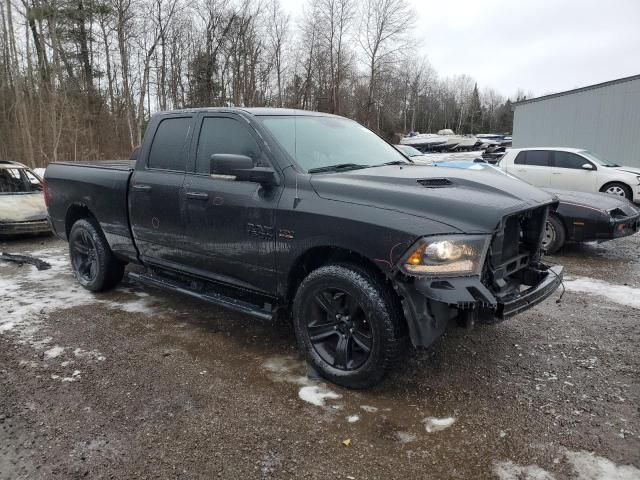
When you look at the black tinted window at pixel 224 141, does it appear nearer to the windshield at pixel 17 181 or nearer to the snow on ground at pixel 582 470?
the snow on ground at pixel 582 470

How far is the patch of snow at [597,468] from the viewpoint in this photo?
2418mm

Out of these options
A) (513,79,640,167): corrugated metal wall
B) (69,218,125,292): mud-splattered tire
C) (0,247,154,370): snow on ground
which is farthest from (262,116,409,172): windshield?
(513,79,640,167): corrugated metal wall

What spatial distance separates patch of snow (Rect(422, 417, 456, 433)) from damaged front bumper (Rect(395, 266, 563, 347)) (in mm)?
476

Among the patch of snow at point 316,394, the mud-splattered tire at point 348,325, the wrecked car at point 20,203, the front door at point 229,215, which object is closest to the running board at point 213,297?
the front door at point 229,215

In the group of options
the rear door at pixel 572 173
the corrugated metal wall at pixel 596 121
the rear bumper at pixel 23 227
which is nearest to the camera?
the rear bumper at pixel 23 227

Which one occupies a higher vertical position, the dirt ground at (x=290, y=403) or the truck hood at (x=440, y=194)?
the truck hood at (x=440, y=194)

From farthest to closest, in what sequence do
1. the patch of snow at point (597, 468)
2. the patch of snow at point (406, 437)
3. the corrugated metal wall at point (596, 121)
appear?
1. the corrugated metal wall at point (596, 121)
2. the patch of snow at point (406, 437)
3. the patch of snow at point (597, 468)

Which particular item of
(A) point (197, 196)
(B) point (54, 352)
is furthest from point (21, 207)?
(A) point (197, 196)

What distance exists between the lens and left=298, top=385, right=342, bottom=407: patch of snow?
10.4ft

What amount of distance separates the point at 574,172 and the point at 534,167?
0.89 meters

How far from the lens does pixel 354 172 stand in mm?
3666

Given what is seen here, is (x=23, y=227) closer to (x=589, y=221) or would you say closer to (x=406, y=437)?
(x=406, y=437)

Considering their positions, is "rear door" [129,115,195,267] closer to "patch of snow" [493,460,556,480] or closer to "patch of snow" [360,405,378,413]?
"patch of snow" [360,405,378,413]

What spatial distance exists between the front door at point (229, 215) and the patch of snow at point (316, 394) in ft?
2.62
